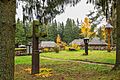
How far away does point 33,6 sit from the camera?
743cm

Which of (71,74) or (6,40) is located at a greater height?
(6,40)

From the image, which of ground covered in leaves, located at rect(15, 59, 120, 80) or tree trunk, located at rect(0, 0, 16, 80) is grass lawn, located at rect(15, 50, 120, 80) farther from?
tree trunk, located at rect(0, 0, 16, 80)

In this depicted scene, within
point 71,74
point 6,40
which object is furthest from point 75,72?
point 6,40

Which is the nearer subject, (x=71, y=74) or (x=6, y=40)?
(x=6, y=40)

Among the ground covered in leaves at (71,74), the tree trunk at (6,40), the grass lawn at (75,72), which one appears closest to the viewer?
the tree trunk at (6,40)

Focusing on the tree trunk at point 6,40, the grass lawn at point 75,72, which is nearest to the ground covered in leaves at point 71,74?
the grass lawn at point 75,72

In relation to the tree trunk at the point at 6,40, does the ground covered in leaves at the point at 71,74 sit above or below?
below

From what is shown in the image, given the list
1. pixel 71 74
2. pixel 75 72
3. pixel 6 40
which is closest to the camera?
pixel 6 40

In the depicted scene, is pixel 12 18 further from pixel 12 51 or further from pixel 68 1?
pixel 68 1

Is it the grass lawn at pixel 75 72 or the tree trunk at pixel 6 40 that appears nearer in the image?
the tree trunk at pixel 6 40

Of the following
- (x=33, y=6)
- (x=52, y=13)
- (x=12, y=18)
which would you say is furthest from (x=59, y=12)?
(x=12, y=18)

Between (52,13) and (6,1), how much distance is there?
6.36 meters

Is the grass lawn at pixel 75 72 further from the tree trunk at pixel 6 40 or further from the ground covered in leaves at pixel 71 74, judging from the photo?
the tree trunk at pixel 6 40

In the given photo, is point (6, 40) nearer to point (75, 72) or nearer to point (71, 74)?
point (71, 74)
